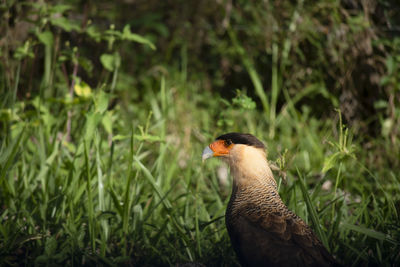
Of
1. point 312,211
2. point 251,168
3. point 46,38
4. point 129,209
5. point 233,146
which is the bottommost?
point 129,209

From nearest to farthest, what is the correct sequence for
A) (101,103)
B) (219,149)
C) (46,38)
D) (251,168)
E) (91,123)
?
1. (251,168)
2. (219,149)
3. (91,123)
4. (101,103)
5. (46,38)

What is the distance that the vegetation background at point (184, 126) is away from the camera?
260cm

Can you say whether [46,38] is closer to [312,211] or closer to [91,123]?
[91,123]

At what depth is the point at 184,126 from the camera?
4672mm

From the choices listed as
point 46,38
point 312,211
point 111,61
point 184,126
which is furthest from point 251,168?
point 184,126

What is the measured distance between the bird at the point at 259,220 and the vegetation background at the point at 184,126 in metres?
0.13

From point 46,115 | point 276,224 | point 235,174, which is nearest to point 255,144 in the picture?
point 235,174

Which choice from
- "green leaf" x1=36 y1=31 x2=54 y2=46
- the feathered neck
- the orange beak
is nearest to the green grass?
the feathered neck

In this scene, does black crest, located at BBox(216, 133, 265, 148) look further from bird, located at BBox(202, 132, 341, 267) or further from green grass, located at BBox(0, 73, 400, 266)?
green grass, located at BBox(0, 73, 400, 266)

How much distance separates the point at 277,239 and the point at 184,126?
2.58m

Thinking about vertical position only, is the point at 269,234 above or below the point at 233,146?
below

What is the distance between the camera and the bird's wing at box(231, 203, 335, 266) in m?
2.12

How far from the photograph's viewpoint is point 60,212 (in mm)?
2766

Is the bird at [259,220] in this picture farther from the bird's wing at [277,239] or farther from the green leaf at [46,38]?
the green leaf at [46,38]
